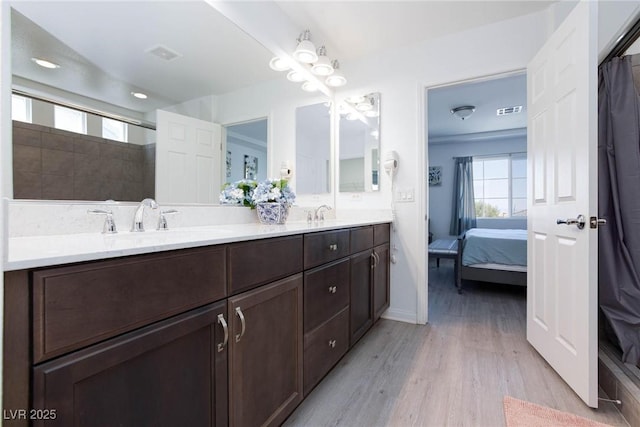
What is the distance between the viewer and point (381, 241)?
244 centimetres

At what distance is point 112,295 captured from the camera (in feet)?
2.22

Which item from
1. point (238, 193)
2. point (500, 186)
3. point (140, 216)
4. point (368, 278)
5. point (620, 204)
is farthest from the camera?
point (500, 186)

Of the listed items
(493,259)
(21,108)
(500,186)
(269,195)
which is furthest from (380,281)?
(500,186)

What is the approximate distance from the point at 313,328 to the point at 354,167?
1807 mm

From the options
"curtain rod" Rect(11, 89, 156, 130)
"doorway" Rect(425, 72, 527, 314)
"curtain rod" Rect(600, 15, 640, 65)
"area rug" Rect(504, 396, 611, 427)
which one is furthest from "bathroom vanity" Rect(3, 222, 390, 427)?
"doorway" Rect(425, 72, 527, 314)

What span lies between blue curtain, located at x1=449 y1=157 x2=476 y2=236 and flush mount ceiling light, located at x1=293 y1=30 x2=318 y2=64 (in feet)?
15.2

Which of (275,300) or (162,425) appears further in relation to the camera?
(275,300)

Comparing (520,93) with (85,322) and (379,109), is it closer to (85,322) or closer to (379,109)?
(379,109)

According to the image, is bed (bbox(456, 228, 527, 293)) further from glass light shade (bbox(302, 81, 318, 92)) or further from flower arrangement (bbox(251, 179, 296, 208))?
flower arrangement (bbox(251, 179, 296, 208))

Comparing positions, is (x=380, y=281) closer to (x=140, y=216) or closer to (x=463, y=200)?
(x=140, y=216)

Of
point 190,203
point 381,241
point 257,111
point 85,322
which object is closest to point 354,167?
point 381,241

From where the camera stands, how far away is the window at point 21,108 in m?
0.98

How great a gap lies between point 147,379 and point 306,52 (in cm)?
228

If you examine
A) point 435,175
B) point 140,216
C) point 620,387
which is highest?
point 435,175
